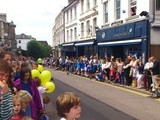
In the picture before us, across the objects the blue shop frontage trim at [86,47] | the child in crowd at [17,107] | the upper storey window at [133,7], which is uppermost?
the upper storey window at [133,7]

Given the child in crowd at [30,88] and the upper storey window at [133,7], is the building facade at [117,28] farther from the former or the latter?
the child in crowd at [30,88]

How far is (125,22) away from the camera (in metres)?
29.4

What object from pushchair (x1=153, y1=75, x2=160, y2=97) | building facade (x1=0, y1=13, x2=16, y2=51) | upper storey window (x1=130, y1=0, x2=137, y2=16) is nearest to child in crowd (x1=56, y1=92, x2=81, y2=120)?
pushchair (x1=153, y1=75, x2=160, y2=97)

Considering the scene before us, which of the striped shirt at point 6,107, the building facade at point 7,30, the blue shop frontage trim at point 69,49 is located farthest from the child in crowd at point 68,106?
the building facade at point 7,30

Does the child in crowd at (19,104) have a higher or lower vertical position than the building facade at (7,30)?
lower

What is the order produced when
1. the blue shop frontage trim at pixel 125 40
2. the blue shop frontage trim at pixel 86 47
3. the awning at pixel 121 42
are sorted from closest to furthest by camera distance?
1. the blue shop frontage trim at pixel 125 40
2. the awning at pixel 121 42
3. the blue shop frontage trim at pixel 86 47

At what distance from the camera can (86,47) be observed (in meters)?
41.0

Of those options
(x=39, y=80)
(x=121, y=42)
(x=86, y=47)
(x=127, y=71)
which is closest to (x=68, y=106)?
(x=39, y=80)

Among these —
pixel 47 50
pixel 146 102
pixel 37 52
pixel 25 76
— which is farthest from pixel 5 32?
pixel 25 76

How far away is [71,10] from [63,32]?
565 centimetres

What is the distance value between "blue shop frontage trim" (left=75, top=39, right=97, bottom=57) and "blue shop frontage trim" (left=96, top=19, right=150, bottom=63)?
4.91ft

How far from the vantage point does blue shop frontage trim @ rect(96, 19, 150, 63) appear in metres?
25.6

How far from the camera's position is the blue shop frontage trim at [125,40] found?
84.1ft

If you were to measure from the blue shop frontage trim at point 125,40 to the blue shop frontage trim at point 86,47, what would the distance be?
4.91 feet
